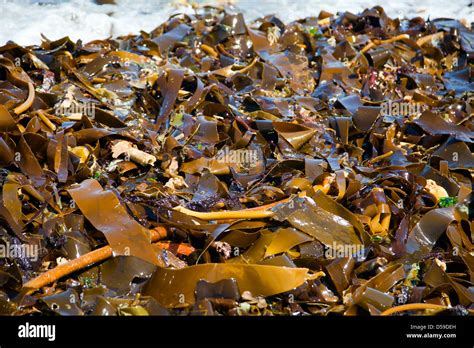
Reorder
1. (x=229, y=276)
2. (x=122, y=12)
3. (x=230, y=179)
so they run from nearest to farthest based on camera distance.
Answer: (x=229, y=276) < (x=230, y=179) < (x=122, y=12)

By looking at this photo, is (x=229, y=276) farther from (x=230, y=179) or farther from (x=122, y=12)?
(x=122, y=12)

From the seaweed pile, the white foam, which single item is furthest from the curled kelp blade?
the white foam

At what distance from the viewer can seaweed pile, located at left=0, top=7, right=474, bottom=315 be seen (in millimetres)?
2842

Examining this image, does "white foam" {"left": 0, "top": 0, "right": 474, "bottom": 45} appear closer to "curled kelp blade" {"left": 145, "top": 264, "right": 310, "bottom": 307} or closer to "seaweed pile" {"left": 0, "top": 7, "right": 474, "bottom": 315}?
"seaweed pile" {"left": 0, "top": 7, "right": 474, "bottom": 315}

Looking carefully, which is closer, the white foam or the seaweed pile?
the seaweed pile

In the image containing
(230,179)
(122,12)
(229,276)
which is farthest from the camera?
(122,12)

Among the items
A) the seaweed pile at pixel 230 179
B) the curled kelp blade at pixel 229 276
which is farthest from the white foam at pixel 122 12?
the curled kelp blade at pixel 229 276

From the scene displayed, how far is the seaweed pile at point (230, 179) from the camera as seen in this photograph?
9.32ft

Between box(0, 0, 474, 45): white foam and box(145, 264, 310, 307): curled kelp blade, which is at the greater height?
box(0, 0, 474, 45): white foam

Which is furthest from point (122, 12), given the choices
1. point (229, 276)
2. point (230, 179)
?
point (229, 276)

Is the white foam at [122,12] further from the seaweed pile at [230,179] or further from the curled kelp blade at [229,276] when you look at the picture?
the curled kelp blade at [229,276]

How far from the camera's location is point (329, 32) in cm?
587

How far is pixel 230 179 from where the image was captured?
3672 millimetres

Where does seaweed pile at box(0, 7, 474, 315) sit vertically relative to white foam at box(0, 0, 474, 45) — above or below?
below
